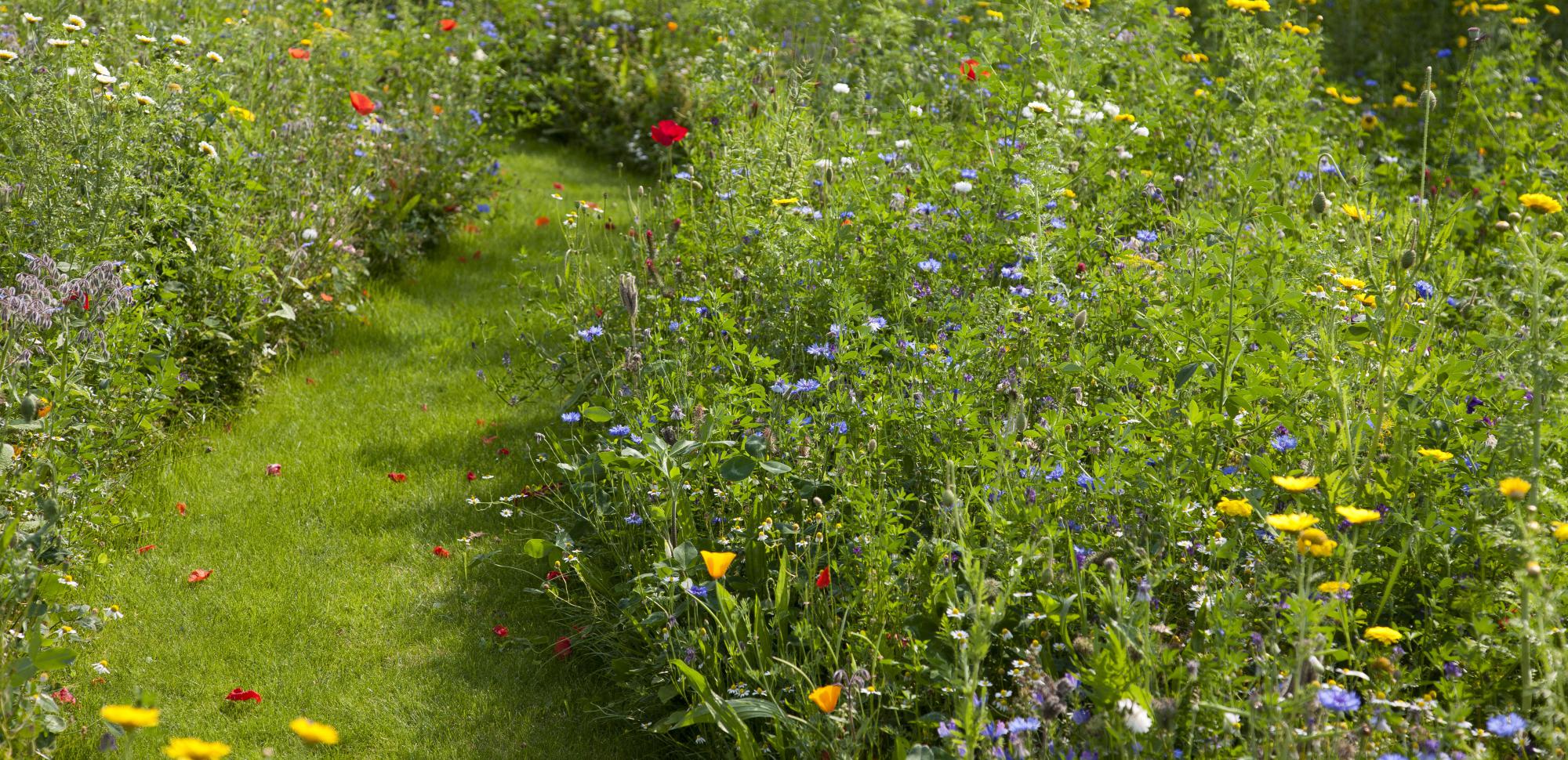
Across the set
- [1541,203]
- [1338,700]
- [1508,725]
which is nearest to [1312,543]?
[1338,700]

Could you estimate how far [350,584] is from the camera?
3.42 meters

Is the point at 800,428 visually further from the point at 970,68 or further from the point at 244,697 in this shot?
the point at 970,68

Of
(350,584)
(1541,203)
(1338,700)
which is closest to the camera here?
(1338,700)

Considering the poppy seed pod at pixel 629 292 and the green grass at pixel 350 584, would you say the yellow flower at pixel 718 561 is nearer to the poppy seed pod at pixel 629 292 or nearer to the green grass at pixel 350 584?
the green grass at pixel 350 584

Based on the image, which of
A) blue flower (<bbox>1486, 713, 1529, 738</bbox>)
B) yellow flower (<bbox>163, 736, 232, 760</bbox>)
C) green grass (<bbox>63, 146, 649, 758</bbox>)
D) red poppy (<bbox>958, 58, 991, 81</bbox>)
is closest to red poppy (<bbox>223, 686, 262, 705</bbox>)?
green grass (<bbox>63, 146, 649, 758</bbox>)

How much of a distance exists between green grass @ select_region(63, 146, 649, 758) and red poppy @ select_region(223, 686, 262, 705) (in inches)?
0.7

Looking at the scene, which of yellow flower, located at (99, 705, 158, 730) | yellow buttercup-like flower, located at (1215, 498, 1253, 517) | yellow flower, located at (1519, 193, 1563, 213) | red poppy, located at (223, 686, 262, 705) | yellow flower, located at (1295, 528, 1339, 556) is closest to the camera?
yellow flower, located at (99, 705, 158, 730)

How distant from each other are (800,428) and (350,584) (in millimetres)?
1419

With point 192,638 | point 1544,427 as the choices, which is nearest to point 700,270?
point 192,638

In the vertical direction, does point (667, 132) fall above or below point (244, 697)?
above

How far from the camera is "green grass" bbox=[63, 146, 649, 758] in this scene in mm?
2865

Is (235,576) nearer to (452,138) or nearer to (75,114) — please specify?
(75,114)

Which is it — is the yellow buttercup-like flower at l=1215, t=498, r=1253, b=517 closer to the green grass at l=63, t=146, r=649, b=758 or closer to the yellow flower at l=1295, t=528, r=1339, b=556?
the yellow flower at l=1295, t=528, r=1339, b=556

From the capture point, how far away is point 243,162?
4316 millimetres
